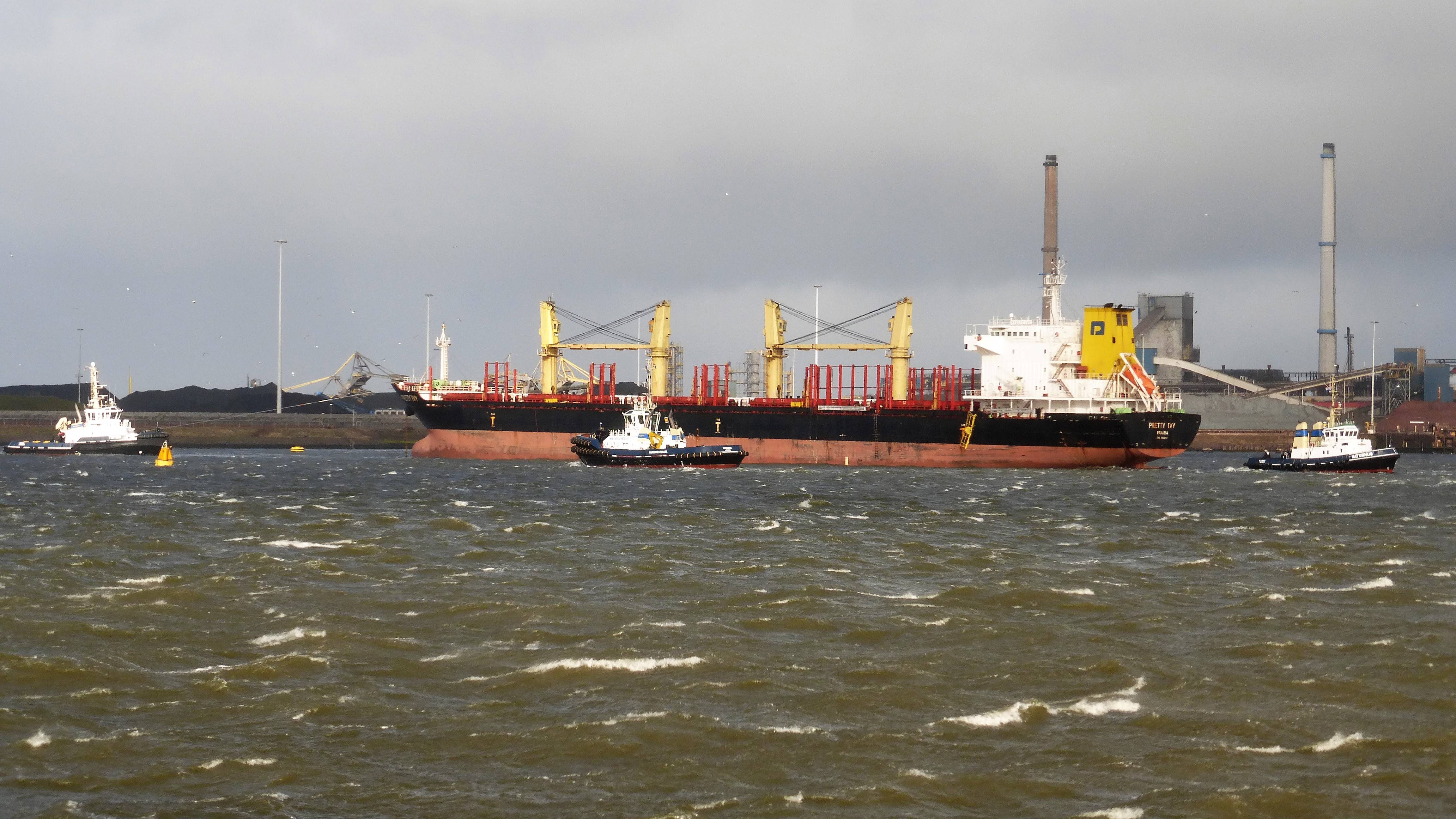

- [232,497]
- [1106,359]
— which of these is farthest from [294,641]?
[1106,359]

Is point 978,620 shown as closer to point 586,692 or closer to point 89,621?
point 586,692

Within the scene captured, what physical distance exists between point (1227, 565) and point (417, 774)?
18.6 metres

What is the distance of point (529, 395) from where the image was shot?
77500mm

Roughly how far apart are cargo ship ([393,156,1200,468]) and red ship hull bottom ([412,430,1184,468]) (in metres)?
0.07

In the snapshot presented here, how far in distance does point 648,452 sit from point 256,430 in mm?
61474

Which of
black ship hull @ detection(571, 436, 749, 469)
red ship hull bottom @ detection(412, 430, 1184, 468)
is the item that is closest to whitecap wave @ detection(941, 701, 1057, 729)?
black ship hull @ detection(571, 436, 749, 469)

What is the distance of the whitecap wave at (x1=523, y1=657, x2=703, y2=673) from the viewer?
1548 centimetres

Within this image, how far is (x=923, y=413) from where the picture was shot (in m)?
68.6

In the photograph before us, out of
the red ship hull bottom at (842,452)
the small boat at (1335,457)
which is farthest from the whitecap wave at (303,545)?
the small boat at (1335,457)

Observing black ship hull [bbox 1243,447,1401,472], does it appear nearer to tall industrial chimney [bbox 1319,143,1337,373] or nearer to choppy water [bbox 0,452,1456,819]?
choppy water [bbox 0,452,1456,819]

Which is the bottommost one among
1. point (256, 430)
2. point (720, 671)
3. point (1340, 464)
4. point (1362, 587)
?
point (720, 671)

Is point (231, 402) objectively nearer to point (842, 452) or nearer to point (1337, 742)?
point (842, 452)

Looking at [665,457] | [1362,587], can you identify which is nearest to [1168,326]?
[665,457]

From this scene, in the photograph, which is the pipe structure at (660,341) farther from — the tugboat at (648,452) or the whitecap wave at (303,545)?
the whitecap wave at (303,545)
